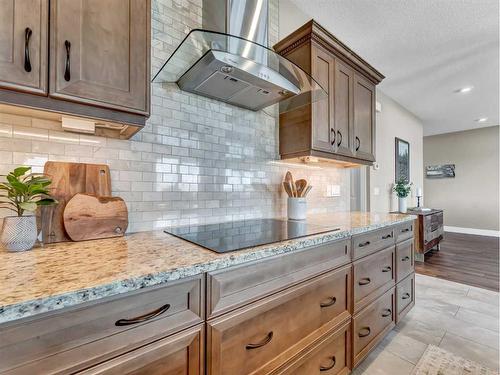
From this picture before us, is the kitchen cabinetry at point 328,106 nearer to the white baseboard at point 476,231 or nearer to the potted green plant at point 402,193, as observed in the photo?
the potted green plant at point 402,193

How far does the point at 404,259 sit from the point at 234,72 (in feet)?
6.61

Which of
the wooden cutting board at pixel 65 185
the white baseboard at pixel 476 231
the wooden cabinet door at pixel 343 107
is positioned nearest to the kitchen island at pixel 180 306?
the wooden cutting board at pixel 65 185

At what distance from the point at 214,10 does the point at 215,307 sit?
1.62m

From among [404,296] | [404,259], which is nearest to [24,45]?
[404,259]

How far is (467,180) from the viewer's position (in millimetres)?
6816

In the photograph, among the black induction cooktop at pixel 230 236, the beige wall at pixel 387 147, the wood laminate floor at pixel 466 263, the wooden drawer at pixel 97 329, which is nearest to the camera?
the wooden drawer at pixel 97 329

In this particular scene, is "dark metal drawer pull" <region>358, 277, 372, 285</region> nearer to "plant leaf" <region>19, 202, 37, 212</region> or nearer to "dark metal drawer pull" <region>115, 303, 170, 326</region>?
"dark metal drawer pull" <region>115, 303, 170, 326</region>

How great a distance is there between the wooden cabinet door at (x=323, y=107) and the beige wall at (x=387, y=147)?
2.26 metres

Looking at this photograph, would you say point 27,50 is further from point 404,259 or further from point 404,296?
point 404,296

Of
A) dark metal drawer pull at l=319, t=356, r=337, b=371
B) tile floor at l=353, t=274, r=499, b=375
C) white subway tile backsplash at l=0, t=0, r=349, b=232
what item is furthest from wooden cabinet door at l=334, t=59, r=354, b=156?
tile floor at l=353, t=274, r=499, b=375

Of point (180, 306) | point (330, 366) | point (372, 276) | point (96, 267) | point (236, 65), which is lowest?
point (330, 366)

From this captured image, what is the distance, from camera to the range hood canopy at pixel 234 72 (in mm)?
1170

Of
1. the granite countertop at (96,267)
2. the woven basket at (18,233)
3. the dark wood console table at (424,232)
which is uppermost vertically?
the woven basket at (18,233)

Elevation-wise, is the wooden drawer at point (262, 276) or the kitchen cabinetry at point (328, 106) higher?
the kitchen cabinetry at point (328, 106)
